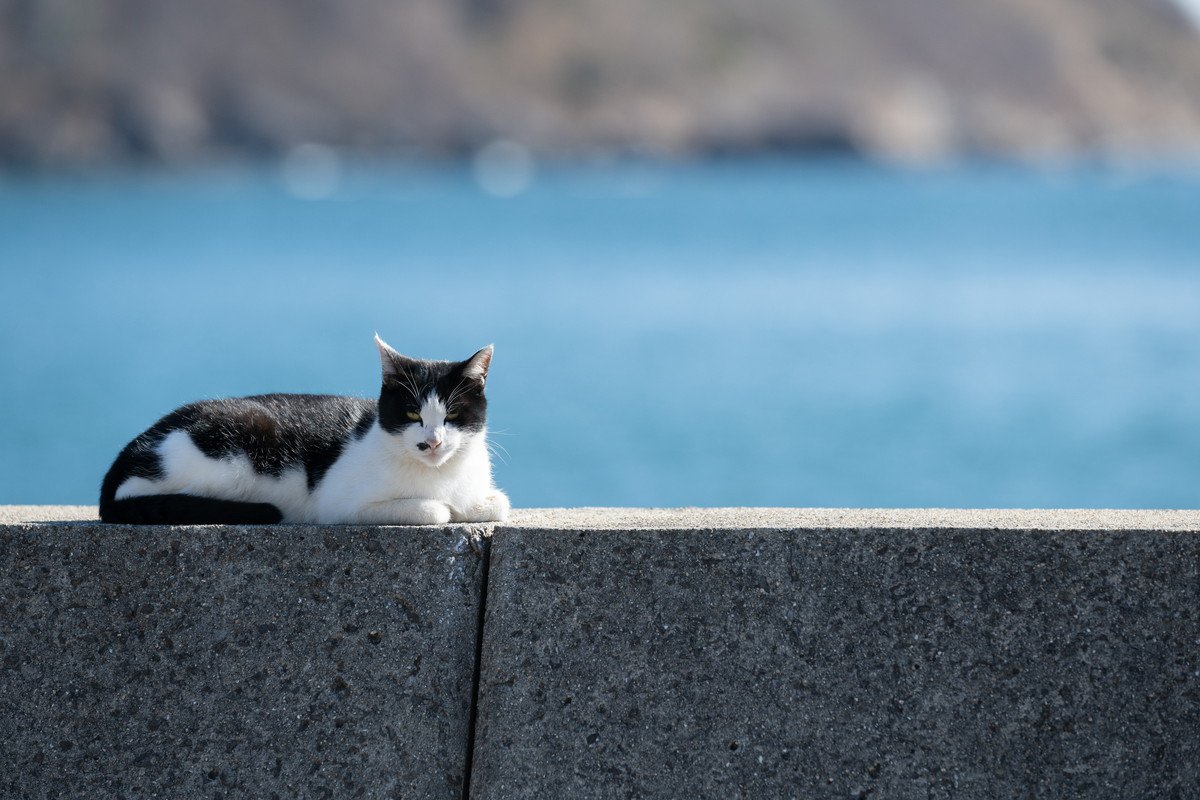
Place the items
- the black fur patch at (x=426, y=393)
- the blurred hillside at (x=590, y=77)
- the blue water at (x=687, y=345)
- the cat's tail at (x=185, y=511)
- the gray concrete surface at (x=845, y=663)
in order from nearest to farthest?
the gray concrete surface at (x=845, y=663) → the cat's tail at (x=185, y=511) → the black fur patch at (x=426, y=393) → the blue water at (x=687, y=345) → the blurred hillside at (x=590, y=77)

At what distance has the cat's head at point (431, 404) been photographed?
344cm

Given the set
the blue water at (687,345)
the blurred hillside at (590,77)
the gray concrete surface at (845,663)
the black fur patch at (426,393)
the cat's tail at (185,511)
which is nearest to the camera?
the gray concrete surface at (845,663)

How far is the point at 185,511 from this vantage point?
3.39 meters

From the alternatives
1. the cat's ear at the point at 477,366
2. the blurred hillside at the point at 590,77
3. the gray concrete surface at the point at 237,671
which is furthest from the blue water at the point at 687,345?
the blurred hillside at the point at 590,77

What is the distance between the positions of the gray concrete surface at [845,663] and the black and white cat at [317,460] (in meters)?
0.48

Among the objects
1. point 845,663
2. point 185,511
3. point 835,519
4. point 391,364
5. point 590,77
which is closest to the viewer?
point 845,663

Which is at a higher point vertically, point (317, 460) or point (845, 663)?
point (317, 460)

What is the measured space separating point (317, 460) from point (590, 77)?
10493 centimetres

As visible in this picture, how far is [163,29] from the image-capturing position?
321 feet

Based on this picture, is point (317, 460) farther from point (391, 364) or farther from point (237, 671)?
point (237, 671)

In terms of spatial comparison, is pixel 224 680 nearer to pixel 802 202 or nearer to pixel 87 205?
pixel 87 205

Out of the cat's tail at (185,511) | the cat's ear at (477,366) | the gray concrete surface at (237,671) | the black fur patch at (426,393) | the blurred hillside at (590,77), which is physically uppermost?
the blurred hillside at (590,77)

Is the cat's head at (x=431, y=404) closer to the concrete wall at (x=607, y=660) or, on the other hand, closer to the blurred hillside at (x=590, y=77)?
the concrete wall at (x=607, y=660)

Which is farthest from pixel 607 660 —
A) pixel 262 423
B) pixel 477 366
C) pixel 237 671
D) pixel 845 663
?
pixel 262 423
